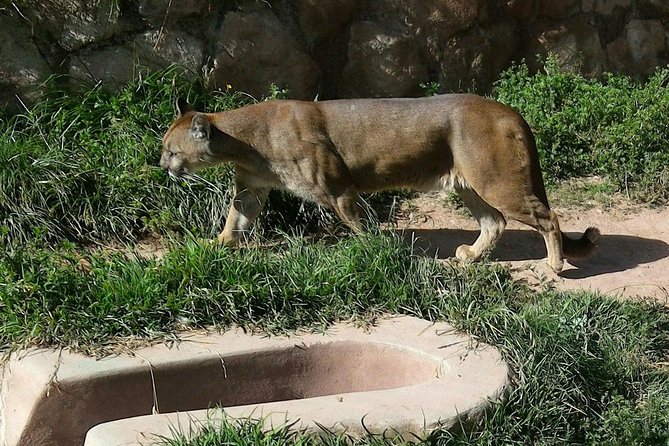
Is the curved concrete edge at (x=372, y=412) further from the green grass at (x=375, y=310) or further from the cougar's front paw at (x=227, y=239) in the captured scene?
the cougar's front paw at (x=227, y=239)

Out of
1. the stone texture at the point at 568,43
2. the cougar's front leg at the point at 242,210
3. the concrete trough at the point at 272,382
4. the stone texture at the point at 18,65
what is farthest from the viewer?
the stone texture at the point at 568,43

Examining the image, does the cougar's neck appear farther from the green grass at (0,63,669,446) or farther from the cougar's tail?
the cougar's tail

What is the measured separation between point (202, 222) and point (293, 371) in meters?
2.44

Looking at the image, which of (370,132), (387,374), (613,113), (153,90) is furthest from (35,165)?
(613,113)

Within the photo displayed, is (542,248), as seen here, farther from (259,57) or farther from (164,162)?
(164,162)

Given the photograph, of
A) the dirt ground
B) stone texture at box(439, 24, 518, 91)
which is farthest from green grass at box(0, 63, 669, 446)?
stone texture at box(439, 24, 518, 91)

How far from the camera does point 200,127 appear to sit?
27.0ft

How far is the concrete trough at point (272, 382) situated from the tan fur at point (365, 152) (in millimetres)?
1794

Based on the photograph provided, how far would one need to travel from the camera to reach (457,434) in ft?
18.6

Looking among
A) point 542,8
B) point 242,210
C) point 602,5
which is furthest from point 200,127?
point 602,5

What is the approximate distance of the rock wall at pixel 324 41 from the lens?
30.4ft

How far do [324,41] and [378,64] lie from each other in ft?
1.83

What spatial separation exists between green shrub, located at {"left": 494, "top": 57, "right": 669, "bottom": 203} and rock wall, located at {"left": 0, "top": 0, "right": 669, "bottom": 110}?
526 millimetres

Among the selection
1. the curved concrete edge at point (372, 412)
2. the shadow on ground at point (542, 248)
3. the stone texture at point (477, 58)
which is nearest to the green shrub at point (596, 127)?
the stone texture at point (477, 58)
